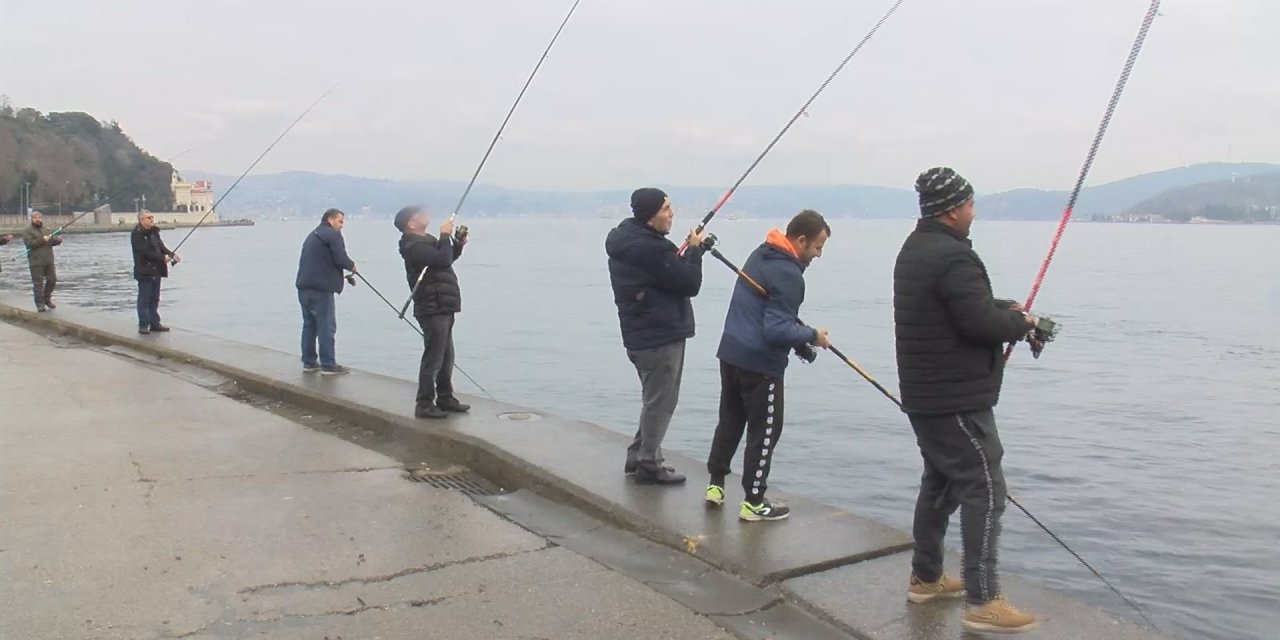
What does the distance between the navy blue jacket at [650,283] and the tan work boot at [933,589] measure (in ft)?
5.96

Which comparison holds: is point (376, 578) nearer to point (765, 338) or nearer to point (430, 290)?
point (765, 338)

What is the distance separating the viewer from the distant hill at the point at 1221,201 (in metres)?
66.8

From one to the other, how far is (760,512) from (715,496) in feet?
0.99

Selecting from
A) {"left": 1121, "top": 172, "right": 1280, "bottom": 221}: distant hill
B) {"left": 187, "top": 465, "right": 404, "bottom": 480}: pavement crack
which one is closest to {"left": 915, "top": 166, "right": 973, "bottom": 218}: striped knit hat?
{"left": 187, "top": 465, "right": 404, "bottom": 480}: pavement crack

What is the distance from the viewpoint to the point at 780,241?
16.0ft

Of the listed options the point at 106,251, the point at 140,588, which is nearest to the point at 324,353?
the point at 140,588

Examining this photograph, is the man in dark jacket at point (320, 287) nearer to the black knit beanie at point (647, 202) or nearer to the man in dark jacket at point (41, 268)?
the black knit beanie at point (647, 202)

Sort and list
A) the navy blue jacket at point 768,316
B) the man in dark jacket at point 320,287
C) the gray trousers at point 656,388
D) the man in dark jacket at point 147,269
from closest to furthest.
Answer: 1. the navy blue jacket at point 768,316
2. the gray trousers at point 656,388
3. the man in dark jacket at point 320,287
4. the man in dark jacket at point 147,269

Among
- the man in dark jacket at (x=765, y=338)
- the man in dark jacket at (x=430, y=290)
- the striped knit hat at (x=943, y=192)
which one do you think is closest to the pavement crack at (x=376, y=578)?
the man in dark jacket at (x=765, y=338)

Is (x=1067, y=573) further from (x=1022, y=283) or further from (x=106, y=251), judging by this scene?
(x=106, y=251)

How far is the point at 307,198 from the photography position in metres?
14.7

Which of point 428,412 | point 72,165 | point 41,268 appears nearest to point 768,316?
point 428,412

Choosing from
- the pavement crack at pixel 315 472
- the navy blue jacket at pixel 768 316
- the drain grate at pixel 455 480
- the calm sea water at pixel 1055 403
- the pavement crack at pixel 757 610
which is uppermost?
the navy blue jacket at pixel 768 316

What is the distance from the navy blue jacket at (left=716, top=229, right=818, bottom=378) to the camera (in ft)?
15.7
